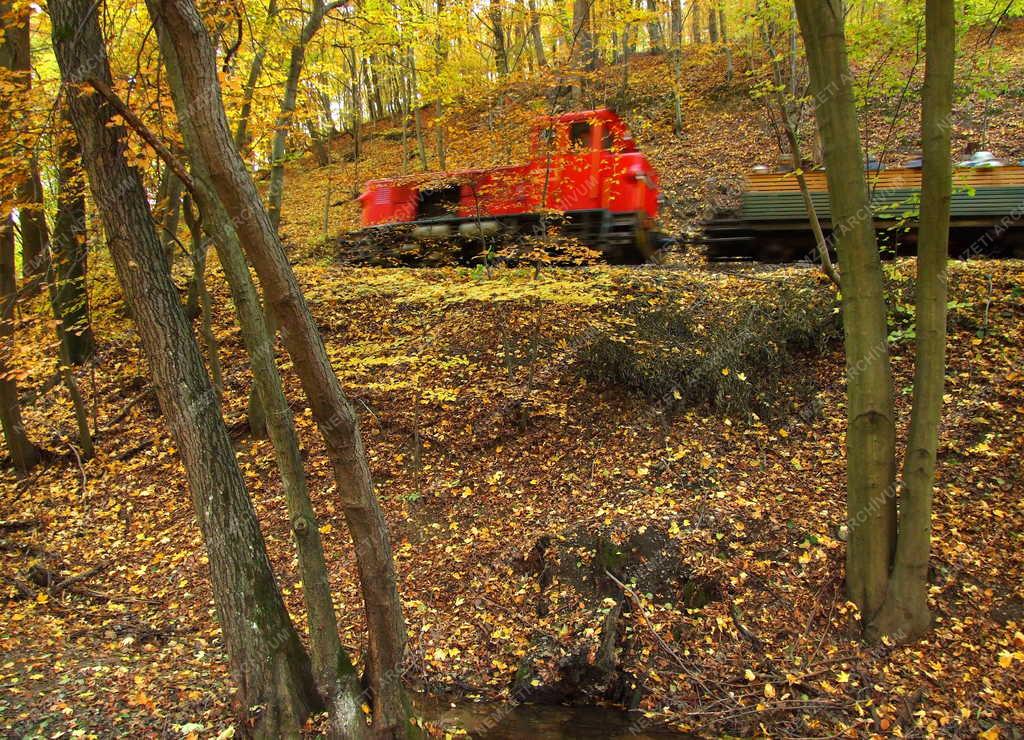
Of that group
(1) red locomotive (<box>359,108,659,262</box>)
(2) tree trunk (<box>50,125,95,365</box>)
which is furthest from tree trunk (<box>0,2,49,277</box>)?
(1) red locomotive (<box>359,108,659,262</box>)

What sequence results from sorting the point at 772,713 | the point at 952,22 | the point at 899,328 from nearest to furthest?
the point at 952,22
the point at 772,713
the point at 899,328

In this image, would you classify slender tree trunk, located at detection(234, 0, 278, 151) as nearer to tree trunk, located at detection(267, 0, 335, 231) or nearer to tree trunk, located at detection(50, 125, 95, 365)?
tree trunk, located at detection(267, 0, 335, 231)

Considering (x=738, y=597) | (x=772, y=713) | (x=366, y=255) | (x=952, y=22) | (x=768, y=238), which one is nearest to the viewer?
(x=952, y=22)

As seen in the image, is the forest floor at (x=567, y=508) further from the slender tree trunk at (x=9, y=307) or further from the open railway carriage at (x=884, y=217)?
the open railway carriage at (x=884, y=217)

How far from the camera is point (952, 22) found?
13.5ft

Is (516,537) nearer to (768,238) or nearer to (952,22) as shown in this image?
(952,22)

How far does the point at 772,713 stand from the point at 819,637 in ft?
2.70

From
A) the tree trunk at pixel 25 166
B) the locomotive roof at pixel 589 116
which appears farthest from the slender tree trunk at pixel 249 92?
the locomotive roof at pixel 589 116

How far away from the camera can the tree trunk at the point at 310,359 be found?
3055 millimetres

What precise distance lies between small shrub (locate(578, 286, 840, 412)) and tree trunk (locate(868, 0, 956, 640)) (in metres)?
3.07

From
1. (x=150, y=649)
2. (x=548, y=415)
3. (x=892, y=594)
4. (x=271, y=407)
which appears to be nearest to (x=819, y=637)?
(x=892, y=594)

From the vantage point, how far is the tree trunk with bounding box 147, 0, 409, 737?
3.05 meters

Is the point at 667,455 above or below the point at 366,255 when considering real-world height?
below

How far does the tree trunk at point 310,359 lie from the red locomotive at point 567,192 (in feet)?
18.8
